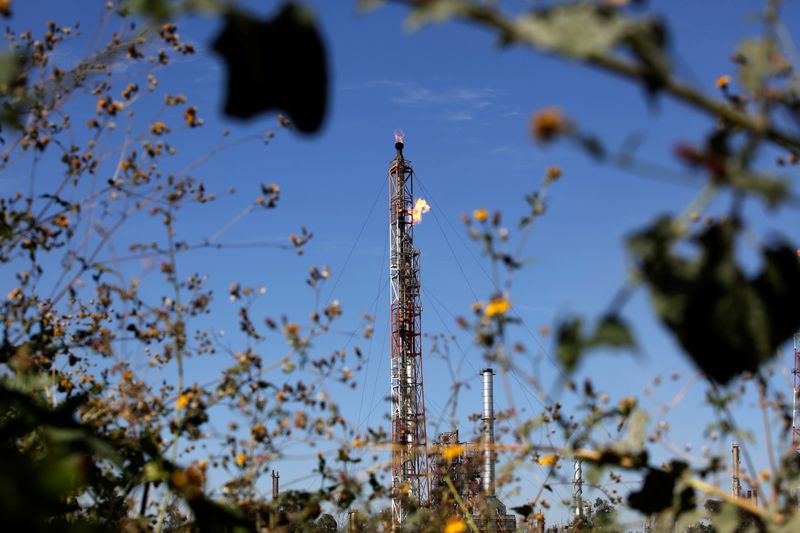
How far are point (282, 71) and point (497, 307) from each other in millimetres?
931

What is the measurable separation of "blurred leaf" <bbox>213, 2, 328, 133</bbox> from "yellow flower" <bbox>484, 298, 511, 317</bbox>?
0.90m

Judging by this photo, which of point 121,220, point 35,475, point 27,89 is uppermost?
point 27,89

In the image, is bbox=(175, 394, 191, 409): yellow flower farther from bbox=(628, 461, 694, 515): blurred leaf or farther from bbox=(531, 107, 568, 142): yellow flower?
bbox=(531, 107, 568, 142): yellow flower

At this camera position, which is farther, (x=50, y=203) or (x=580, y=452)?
(x=50, y=203)

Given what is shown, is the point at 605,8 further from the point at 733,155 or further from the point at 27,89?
the point at 27,89

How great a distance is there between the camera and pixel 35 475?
0.78 meters

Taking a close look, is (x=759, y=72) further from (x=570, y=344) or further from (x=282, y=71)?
(x=282, y=71)

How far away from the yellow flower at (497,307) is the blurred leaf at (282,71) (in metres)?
0.90

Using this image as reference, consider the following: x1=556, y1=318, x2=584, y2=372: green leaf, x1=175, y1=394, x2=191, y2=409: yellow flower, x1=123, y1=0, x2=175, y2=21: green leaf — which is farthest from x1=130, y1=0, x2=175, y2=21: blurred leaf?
x1=175, y1=394, x2=191, y2=409: yellow flower

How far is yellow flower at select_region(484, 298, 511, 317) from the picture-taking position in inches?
60.6

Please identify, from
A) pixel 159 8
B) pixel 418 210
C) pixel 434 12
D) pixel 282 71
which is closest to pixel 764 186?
pixel 434 12

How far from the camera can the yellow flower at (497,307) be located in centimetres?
154

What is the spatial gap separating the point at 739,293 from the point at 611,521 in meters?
1.31

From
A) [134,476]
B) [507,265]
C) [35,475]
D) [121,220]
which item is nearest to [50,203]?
[121,220]
